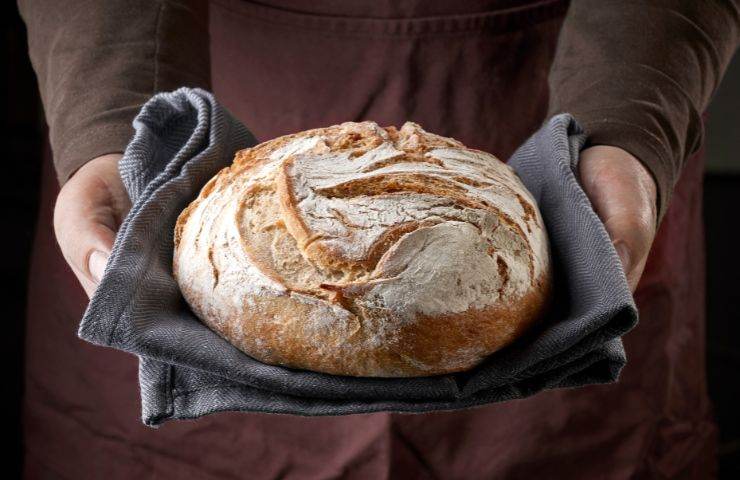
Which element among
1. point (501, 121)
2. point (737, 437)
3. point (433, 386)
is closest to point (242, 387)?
point (433, 386)

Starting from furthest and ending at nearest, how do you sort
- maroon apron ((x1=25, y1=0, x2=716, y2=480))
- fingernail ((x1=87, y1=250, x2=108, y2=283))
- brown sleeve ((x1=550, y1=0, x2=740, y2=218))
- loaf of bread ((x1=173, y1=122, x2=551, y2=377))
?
maroon apron ((x1=25, y1=0, x2=716, y2=480))
brown sleeve ((x1=550, y1=0, x2=740, y2=218))
fingernail ((x1=87, y1=250, x2=108, y2=283))
loaf of bread ((x1=173, y1=122, x2=551, y2=377))

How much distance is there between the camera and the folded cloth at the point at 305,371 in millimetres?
805

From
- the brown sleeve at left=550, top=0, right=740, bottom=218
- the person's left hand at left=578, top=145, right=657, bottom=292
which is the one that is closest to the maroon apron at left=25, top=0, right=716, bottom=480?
the brown sleeve at left=550, top=0, right=740, bottom=218

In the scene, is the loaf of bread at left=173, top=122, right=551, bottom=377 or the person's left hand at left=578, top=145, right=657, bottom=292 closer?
the loaf of bread at left=173, top=122, right=551, bottom=377

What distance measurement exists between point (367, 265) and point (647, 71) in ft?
1.88

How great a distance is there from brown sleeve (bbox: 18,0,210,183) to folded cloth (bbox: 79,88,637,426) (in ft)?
0.68

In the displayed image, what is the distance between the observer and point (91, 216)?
979 millimetres

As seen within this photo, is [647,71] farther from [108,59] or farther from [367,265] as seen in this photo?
[108,59]

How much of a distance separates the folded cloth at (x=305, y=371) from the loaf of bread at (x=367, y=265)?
0.06 feet

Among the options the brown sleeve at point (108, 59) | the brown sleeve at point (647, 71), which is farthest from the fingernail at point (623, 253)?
the brown sleeve at point (108, 59)

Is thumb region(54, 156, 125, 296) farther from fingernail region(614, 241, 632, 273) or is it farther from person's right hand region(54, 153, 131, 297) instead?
fingernail region(614, 241, 632, 273)

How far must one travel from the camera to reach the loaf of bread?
2.61 feet

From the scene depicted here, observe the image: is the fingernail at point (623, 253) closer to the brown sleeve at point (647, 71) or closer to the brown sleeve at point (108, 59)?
the brown sleeve at point (647, 71)

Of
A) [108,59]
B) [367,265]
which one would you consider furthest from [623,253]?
[108,59]
